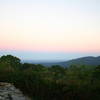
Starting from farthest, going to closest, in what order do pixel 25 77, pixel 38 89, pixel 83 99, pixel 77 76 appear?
1. pixel 77 76
2. pixel 25 77
3. pixel 38 89
4. pixel 83 99

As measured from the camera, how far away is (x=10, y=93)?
21.0 ft

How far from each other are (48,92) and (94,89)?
54.3 inches

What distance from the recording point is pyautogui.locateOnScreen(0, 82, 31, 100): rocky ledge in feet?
20.0

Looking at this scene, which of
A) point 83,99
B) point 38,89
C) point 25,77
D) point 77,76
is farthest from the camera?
point 77,76

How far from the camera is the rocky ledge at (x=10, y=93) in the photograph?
6107 millimetres

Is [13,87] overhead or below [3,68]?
below

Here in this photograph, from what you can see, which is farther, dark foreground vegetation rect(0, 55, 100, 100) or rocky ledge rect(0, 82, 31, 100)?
dark foreground vegetation rect(0, 55, 100, 100)

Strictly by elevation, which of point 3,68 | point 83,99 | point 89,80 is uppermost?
point 3,68

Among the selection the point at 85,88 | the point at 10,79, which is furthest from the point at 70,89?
the point at 10,79

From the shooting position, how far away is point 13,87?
6910 millimetres

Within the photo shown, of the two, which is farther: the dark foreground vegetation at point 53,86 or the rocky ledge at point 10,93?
the dark foreground vegetation at point 53,86

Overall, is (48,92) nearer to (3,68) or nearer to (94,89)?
(94,89)

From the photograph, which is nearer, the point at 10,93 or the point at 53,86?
the point at 10,93

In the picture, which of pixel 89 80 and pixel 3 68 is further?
pixel 3 68
